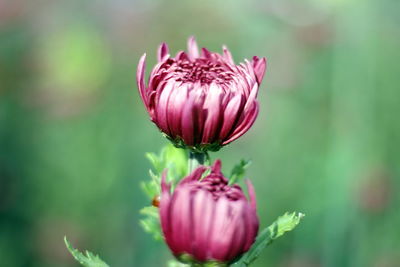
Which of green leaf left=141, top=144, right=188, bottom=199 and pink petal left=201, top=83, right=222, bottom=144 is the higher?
pink petal left=201, top=83, right=222, bottom=144

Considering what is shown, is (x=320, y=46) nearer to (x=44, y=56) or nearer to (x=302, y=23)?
(x=302, y=23)

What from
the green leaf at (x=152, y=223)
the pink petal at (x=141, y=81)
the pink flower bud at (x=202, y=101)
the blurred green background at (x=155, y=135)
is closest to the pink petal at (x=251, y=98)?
the pink flower bud at (x=202, y=101)

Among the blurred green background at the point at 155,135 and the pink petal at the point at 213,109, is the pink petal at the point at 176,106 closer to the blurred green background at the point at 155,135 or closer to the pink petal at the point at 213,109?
the pink petal at the point at 213,109

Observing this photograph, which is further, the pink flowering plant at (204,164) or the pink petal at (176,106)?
the pink petal at (176,106)

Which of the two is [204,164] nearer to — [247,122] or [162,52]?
[247,122]

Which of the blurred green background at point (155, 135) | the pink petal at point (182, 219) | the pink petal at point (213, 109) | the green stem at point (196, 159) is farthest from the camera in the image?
the blurred green background at point (155, 135)

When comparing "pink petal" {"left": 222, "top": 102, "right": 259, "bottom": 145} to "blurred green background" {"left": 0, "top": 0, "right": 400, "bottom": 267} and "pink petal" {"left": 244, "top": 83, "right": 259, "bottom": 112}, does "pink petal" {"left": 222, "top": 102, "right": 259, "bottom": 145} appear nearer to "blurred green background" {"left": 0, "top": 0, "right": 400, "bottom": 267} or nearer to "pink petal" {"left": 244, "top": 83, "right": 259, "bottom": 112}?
"pink petal" {"left": 244, "top": 83, "right": 259, "bottom": 112}

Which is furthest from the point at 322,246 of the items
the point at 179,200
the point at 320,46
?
the point at 179,200

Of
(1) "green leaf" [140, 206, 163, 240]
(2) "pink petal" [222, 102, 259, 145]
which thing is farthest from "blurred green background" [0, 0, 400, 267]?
(2) "pink petal" [222, 102, 259, 145]
